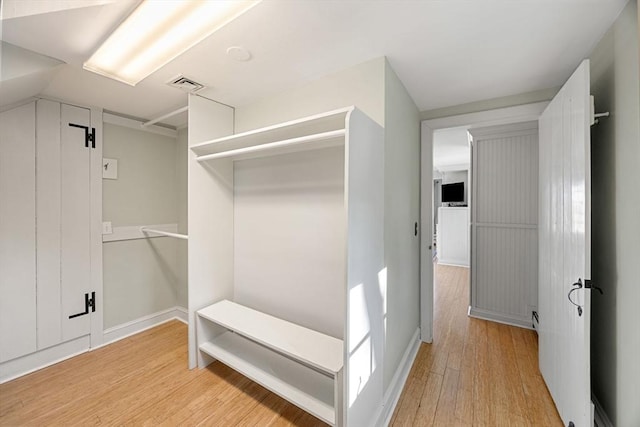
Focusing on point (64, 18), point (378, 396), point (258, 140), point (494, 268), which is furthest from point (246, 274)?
point (494, 268)

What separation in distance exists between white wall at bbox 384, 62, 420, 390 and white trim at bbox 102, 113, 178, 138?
2.64 meters

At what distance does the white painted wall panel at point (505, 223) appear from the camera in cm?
286

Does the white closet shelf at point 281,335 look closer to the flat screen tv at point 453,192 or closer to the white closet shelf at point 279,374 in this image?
the white closet shelf at point 279,374

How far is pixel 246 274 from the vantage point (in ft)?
7.59

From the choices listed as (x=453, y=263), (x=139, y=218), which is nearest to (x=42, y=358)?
(x=139, y=218)

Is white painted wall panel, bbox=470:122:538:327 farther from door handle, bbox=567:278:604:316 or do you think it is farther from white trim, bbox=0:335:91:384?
white trim, bbox=0:335:91:384

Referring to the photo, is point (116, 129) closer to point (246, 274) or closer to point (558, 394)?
point (246, 274)

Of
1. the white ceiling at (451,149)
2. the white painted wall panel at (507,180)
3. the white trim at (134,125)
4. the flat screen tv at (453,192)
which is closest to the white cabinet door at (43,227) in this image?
the white trim at (134,125)

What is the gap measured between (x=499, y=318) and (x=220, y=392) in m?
3.10

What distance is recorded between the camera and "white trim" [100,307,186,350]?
2.54m

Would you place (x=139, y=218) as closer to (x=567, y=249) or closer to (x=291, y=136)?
(x=291, y=136)

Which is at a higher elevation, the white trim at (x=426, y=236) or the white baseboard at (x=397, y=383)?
the white trim at (x=426, y=236)

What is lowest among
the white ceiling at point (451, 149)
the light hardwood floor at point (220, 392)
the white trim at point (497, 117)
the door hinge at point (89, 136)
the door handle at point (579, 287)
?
the light hardwood floor at point (220, 392)

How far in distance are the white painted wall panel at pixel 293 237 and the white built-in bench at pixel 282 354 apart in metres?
0.15
